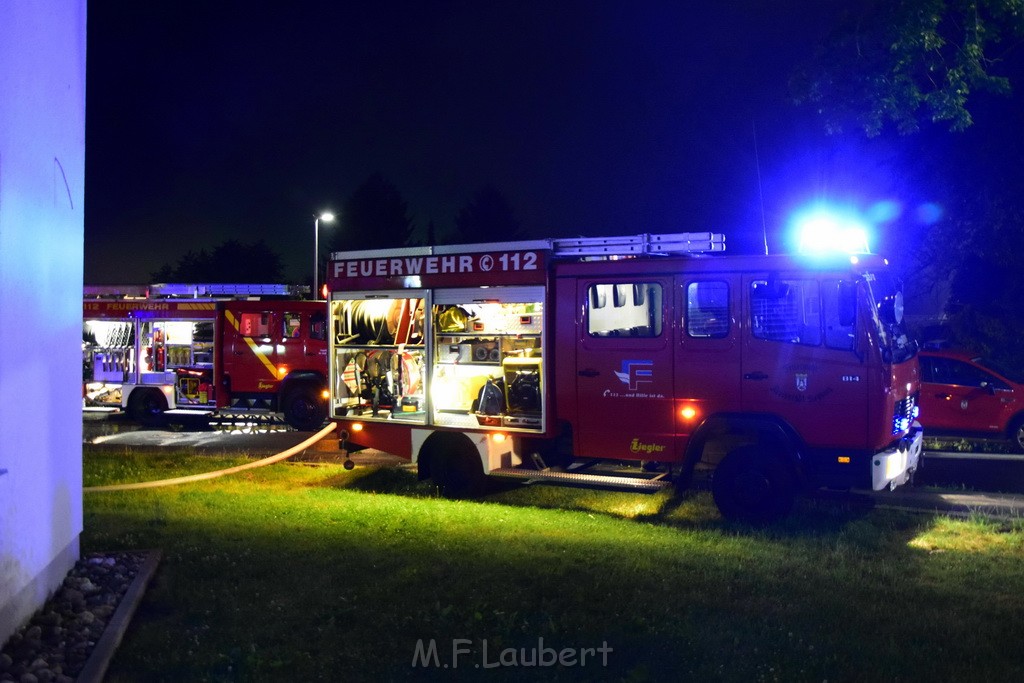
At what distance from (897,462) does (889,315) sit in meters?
1.39

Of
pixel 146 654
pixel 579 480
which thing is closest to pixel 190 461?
pixel 579 480

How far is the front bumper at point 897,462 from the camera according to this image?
8.84m

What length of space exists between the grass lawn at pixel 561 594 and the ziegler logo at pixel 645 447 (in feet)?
2.16

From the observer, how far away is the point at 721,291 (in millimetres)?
9625

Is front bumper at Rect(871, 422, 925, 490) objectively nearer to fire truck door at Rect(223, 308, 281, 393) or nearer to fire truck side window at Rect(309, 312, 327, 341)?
fire truck side window at Rect(309, 312, 327, 341)

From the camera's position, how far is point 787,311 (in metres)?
9.30

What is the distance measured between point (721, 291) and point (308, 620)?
17.8 feet

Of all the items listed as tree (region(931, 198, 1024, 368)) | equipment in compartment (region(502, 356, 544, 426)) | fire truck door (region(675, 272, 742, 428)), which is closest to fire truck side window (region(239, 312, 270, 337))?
equipment in compartment (region(502, 356, 544, 426))

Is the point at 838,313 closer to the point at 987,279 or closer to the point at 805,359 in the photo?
the point at 805,359

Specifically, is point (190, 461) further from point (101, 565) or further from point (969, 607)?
point (969, 607)

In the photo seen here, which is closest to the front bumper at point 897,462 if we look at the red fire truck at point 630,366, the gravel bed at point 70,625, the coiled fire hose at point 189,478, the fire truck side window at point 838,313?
the red fire truck at point 630,366

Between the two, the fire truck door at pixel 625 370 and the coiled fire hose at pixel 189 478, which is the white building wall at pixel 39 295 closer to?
the coiled fire hose at pixel 189 478

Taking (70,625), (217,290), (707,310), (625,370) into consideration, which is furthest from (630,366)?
(217,290)

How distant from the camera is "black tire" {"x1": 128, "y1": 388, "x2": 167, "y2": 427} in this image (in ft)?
65.2
